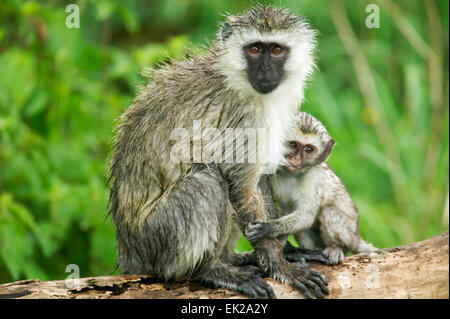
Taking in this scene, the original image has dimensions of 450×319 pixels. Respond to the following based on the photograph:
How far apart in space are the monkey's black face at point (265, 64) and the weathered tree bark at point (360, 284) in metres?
1.89

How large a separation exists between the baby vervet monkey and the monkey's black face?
2.42ft

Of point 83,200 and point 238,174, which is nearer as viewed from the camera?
point 238,174

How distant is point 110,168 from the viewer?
6.31m

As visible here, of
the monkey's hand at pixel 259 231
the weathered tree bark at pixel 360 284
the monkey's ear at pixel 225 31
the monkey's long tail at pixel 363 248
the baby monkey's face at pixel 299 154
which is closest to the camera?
the weathered tree bark at pixel 360 284

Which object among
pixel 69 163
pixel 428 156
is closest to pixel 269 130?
pixel 69 163

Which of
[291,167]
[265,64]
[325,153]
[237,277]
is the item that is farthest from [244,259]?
[265,64]

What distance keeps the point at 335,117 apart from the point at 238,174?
4.97m

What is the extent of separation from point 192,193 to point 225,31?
1.73m

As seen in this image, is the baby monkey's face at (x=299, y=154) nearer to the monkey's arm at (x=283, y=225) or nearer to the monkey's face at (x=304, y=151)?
the monkey's face at (x=304, y=151)

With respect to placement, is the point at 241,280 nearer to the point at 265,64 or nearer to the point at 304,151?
the point at 304,151

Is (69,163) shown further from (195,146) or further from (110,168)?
(195,146)

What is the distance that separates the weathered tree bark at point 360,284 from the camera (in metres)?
5.27

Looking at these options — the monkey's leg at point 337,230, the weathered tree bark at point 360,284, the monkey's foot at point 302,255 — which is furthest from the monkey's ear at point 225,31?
the weathered tree bark at point 360,284

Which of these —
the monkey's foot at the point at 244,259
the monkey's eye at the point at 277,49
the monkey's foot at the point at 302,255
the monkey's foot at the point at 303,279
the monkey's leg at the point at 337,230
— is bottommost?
the monkey's foot at the point at 303,279
